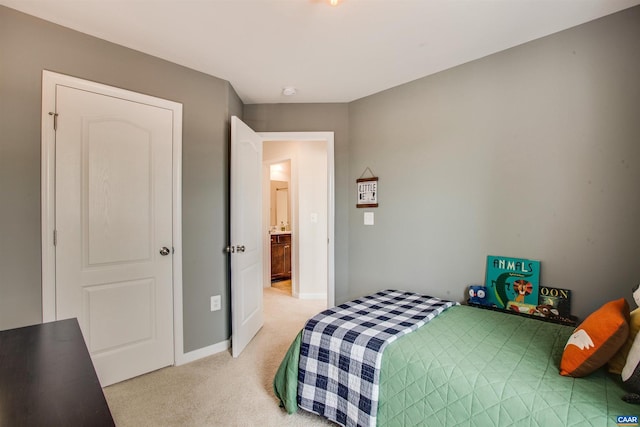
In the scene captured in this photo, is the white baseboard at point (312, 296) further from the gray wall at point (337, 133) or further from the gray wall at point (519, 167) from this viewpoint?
the gray wall at point (519, 167)

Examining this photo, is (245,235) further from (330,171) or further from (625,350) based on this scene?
(625,350)

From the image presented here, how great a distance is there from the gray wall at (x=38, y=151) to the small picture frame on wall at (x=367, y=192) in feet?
4.27

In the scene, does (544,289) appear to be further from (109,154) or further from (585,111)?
(109,154)

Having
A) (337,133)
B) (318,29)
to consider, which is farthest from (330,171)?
(318,29)

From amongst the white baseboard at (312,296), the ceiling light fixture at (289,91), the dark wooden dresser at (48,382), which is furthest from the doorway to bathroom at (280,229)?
the dark wooden dresser at (48,382)

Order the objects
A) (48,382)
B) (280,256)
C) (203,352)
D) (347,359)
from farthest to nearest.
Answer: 1. (280,256)
2. (203,352)
3. (347,359)
4. (48,382)

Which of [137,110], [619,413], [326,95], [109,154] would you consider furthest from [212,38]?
[619,413]

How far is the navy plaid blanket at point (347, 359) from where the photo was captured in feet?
4.99

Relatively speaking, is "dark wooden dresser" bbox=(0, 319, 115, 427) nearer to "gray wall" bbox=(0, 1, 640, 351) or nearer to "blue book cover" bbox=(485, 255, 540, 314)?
"gray wall" bbox=(0, 1, 640, 351)

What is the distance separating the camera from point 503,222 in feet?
7.11

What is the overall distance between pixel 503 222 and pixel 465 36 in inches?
50.8

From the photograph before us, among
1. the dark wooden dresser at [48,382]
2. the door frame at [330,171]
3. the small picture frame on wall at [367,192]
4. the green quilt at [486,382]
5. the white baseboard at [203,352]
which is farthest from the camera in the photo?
the door frame at [330,171]

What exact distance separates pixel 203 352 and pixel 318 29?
2.59 m

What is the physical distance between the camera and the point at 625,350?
4.04ft
